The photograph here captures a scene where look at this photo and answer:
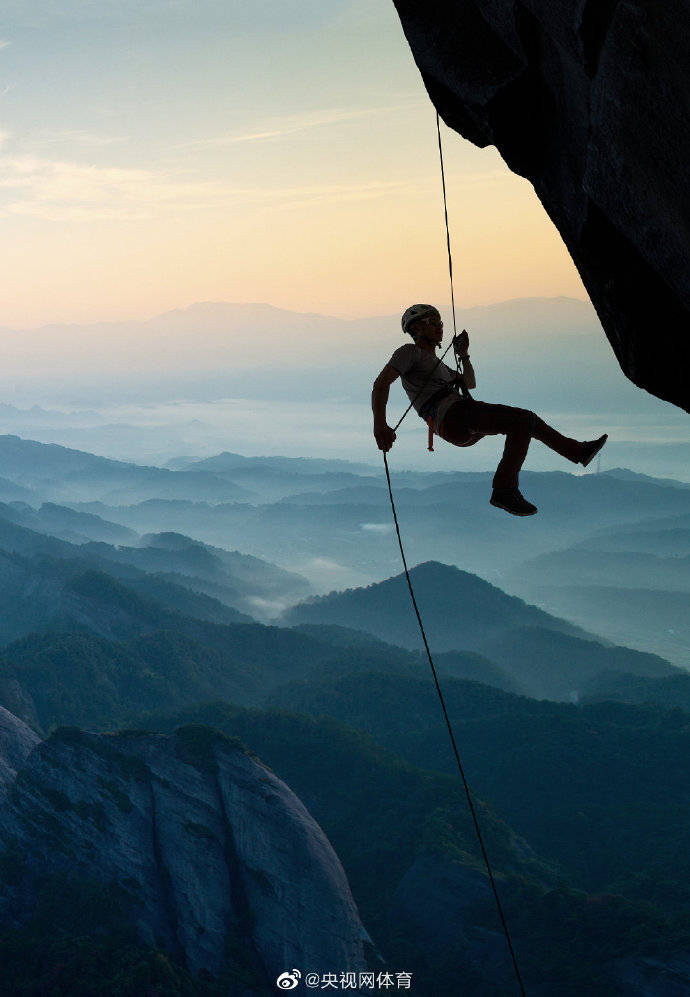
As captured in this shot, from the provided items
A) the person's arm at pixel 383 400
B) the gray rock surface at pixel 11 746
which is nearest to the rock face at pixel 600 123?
the person's arm at pixel 383 400

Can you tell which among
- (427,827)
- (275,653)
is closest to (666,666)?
(275,653)

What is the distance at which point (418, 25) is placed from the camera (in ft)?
31.5

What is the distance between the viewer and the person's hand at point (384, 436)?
9.10 m

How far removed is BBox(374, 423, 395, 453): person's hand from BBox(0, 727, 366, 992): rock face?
180ft

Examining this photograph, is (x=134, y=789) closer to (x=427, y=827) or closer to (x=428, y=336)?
(x=427, y=827)

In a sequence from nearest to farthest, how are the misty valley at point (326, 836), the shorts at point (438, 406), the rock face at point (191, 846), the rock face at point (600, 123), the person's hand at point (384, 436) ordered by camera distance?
the rock face at point (600, 123) → the shorts at point (438, 406) → the person's hand at point (384, 436) → the misty valley at point (326, 836) → the rock face at point (191, 846)

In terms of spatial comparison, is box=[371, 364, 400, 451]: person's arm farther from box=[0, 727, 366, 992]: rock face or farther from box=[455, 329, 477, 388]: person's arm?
box=[0, 727, 366, 992]: rock face

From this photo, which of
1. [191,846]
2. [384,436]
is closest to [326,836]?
[191,846]

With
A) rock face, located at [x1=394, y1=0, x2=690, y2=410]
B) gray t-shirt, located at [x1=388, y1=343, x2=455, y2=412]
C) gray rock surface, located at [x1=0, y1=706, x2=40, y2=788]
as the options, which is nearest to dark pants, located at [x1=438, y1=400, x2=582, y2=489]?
gray t-shirt, located at [x1=388, y1=343, x2=455, y2=412]

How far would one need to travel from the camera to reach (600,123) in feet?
22.1

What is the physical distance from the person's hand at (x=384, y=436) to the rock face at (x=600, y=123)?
8.54 ft

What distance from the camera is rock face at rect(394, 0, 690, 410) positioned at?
19.5ft

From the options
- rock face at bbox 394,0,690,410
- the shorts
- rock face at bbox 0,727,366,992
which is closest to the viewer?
rock face at bbox 394,0,690,410

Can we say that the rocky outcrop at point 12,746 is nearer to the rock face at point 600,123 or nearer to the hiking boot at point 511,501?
the hiking boot at point 511,501
